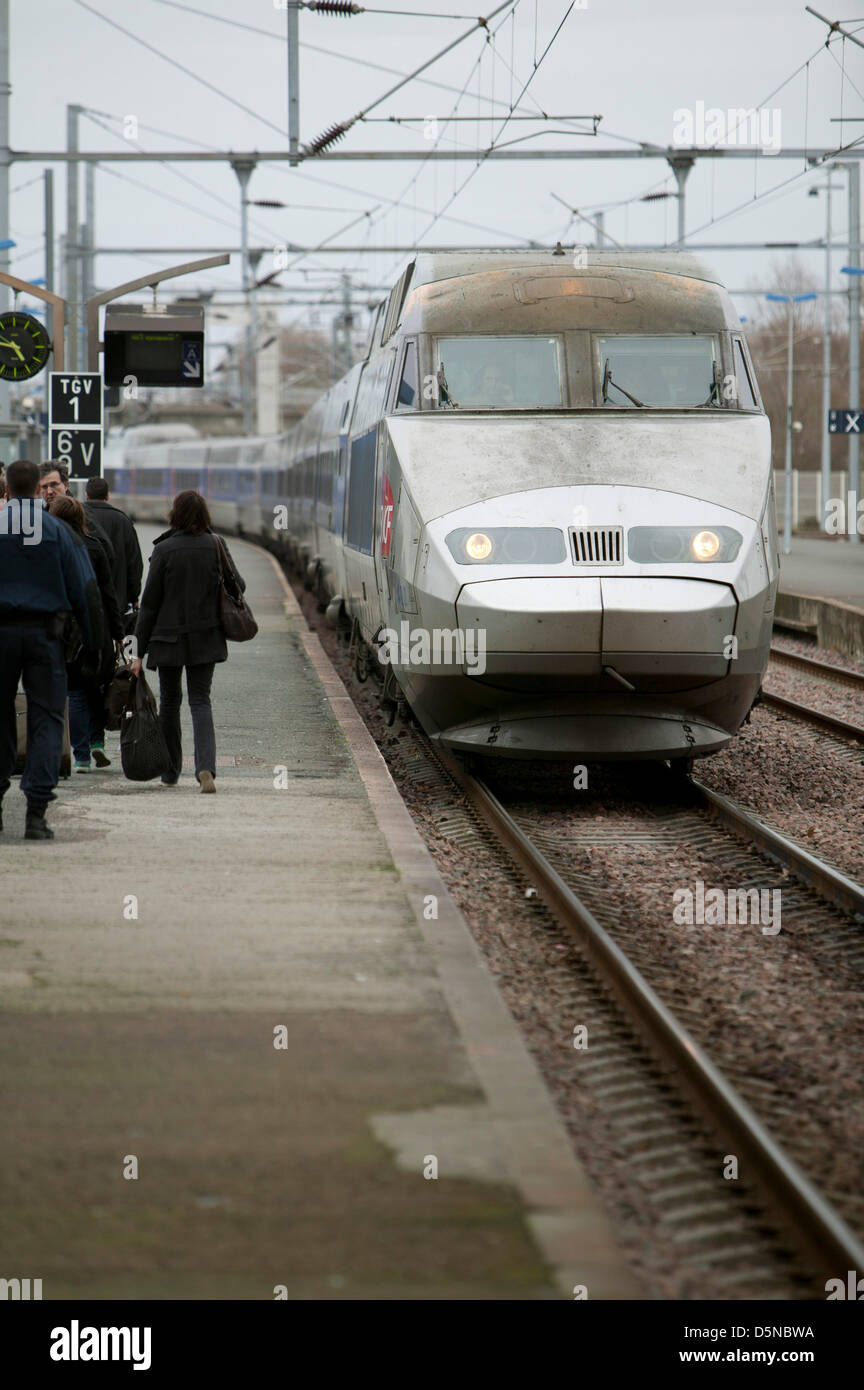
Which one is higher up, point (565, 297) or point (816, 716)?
point (565, 297)

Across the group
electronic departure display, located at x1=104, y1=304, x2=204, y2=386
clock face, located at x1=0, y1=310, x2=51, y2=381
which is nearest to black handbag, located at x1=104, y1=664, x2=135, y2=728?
clock face, located at x1=0, y1=310, x2=51, y2=381

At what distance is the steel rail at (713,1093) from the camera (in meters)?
3.91

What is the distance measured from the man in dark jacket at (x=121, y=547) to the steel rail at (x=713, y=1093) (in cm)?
444

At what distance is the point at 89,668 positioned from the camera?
9.50 metres

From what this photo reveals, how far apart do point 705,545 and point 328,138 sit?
1236 cm

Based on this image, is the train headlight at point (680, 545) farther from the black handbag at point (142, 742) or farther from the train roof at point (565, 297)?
the black handbag at point (142, 742)

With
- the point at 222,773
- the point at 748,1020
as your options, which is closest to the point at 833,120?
the point at 222,773

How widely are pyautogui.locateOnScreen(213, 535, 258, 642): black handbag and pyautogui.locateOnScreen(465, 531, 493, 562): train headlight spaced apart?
4.16ft

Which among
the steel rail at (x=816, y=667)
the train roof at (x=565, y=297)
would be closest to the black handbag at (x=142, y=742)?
the train roof at (x=565, y=297)

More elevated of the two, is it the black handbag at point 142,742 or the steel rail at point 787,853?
the black handbag at point 142,742

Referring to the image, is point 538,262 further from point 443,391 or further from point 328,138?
point 328,138

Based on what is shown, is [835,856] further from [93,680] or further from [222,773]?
[93,680]

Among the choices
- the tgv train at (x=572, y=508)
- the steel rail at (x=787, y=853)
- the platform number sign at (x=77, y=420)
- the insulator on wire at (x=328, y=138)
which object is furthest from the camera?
the insulator on wire at (x=328, y=138)

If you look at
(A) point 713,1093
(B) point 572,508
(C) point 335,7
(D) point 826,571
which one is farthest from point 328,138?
(A) point 713,1093
